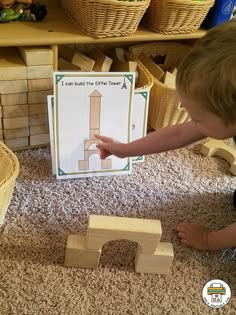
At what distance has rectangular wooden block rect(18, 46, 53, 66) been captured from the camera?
936mm

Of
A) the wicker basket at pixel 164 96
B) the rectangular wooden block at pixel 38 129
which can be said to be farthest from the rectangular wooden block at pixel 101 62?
the rectangular wooden block at pixel 38 129

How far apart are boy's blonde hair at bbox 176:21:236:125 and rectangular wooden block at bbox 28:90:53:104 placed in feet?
1.61

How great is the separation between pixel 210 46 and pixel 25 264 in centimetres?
53

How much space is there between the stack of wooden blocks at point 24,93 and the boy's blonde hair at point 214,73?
0.46 m

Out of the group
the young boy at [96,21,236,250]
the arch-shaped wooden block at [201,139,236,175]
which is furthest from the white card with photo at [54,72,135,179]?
the young boy at [96,21,236,250]

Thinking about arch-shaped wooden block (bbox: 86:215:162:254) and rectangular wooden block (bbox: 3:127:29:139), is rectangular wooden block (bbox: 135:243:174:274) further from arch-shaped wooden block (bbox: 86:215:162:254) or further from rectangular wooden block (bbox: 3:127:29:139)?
rectangular wooden block (bbox: 3:127:29:139)

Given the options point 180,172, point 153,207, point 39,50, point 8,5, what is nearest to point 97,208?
point 153,207

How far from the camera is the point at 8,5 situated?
98 cm

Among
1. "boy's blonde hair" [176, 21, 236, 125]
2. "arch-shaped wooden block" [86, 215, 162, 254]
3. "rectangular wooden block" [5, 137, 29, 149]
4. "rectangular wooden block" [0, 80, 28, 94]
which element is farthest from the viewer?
"rectangular wooden block" [5, 137, 29, 149]

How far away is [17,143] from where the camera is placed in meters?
1.07

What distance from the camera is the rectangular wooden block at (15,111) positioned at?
100 cm

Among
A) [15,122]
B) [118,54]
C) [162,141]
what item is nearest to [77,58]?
[118,54]

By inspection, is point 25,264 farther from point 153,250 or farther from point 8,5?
point 8,5

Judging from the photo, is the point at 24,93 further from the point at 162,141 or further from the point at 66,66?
the point at 162,141
